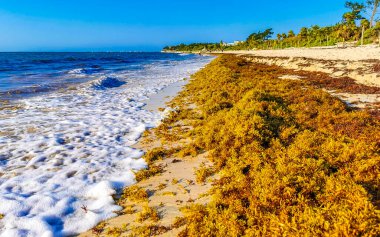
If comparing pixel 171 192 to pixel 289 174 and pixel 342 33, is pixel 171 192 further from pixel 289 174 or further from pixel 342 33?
pixel 342 33

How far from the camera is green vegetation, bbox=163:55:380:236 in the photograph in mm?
2789

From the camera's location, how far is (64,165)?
533 centimetres

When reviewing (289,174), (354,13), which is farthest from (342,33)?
(289,174)

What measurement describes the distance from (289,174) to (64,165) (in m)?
4.61

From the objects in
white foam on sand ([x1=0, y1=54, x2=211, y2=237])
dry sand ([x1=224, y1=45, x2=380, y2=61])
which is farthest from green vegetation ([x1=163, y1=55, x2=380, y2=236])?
dry sand ([x1=224, y1=45, x2=380, y2=61])

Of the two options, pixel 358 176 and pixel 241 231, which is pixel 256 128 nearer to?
pixel 358 176

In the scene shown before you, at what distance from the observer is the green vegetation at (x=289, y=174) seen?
9.15 ft

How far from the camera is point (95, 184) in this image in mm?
4570

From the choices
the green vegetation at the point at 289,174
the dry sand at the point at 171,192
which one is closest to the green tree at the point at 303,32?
the green vegetation at the point at 289,174

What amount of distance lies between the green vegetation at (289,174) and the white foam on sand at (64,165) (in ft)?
5.44

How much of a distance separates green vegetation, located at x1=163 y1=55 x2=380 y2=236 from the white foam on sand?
166 cm

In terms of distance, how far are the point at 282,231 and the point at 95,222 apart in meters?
2.61

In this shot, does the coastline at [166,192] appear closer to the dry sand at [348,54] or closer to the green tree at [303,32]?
the dry sand at [348,54]

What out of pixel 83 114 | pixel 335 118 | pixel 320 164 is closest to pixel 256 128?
pixel 320 164
